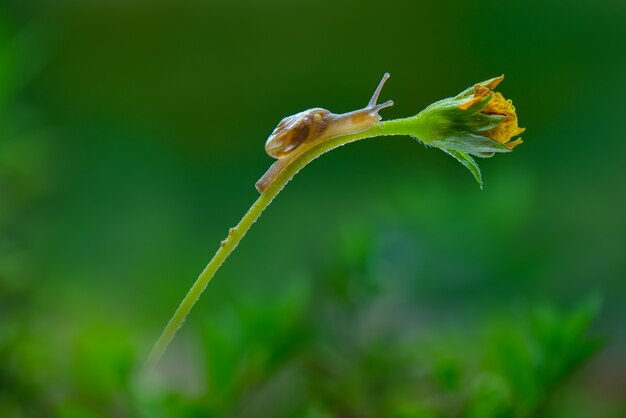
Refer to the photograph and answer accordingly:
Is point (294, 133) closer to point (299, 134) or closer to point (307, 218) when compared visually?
point (299, 134)

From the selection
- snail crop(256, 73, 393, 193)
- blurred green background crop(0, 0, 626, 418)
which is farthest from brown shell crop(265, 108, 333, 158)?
blurred green background crop(0, 0, 626, 418)

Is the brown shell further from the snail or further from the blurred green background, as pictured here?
the blurred green background

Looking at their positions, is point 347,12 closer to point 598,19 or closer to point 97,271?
point 598,19

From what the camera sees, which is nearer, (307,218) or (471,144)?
(471,144)

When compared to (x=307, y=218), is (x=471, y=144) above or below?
above

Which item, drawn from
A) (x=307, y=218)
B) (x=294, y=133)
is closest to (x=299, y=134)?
(x=294, y=133)

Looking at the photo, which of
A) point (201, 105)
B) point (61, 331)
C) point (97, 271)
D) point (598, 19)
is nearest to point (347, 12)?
point (201, 105)
